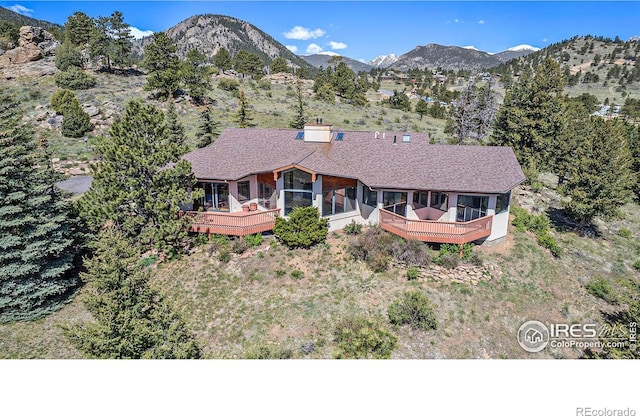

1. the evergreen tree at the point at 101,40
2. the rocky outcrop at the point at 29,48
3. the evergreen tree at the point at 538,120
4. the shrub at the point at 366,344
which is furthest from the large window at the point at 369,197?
the rocky outcrop at the point at 29,48

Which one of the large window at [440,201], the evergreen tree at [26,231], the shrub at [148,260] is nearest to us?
the evergreen tree at [26,231]

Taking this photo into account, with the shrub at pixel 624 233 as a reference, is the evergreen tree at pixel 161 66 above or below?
above

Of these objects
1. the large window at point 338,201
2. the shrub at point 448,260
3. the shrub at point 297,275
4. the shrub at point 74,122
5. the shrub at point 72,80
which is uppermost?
the shrub at point 72,80

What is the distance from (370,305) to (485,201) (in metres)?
9.39

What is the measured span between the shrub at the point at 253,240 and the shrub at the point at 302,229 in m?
1.05

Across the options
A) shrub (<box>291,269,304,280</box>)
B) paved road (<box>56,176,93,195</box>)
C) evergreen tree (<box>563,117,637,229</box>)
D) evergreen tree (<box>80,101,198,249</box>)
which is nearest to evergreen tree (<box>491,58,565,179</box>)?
evergreen tree (<box>563,117,637,229</box>)

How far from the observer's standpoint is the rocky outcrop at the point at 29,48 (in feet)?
196

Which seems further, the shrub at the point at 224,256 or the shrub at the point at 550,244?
the shrub at the point at 550,244

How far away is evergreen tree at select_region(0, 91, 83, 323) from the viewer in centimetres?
1552

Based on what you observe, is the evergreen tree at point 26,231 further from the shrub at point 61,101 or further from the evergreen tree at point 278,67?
the evergreen tree at point 278,67
